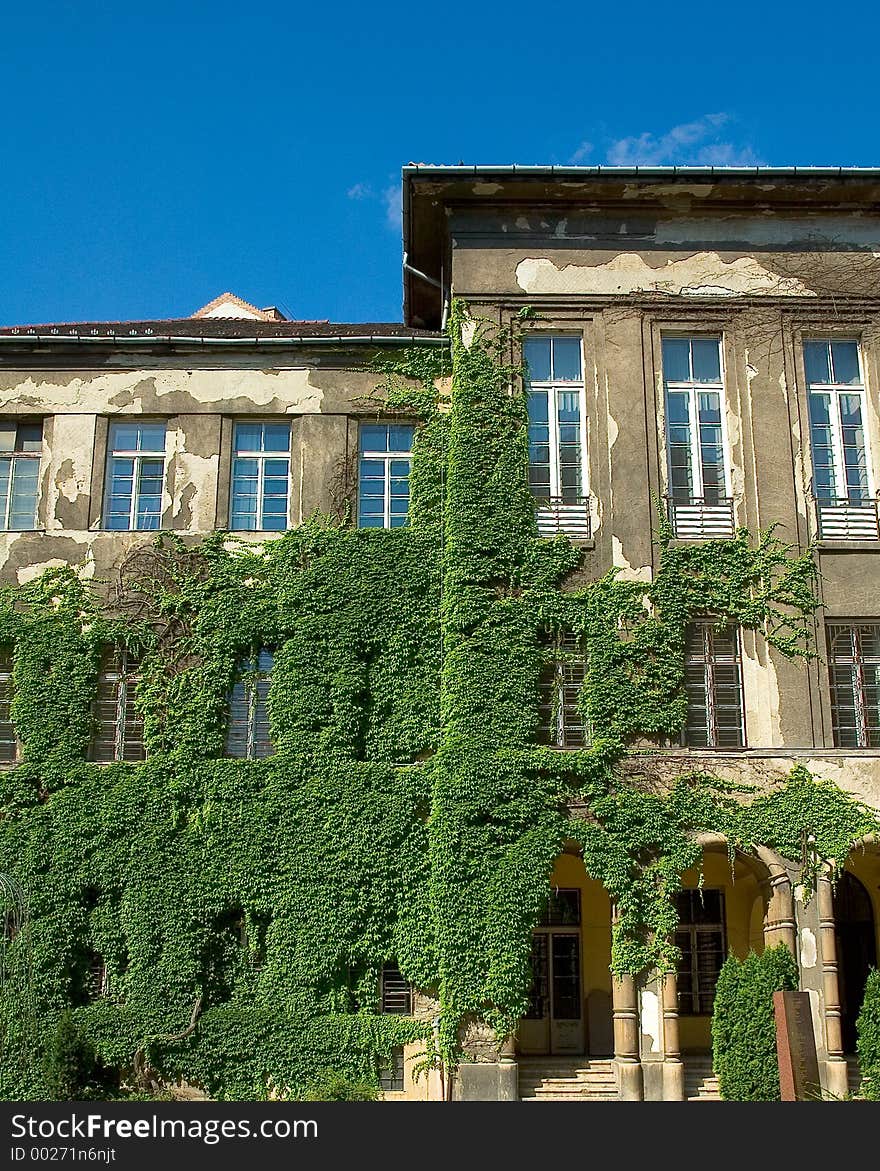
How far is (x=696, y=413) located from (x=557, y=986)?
9.57 m

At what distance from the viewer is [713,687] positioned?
20.2m

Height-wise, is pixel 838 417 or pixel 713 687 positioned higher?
pixel 838 417

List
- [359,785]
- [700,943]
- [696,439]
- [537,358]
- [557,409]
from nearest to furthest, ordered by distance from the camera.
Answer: [359,785], [696,439], [557,409], [537,358], [700,943]

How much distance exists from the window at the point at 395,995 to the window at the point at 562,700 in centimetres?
397

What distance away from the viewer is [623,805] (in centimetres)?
1930

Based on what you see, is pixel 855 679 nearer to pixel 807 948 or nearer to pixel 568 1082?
pixel 807 948

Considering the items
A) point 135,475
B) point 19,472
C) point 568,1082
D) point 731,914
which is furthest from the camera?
point 731,914

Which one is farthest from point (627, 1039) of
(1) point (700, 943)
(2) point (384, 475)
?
(2) point (384, 475)

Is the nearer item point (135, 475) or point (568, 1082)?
point (568, 1082)

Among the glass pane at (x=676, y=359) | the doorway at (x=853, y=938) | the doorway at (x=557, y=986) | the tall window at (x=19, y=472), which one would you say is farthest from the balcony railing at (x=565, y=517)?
the tall window at (x=19, y=472)

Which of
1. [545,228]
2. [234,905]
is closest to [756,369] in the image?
[545,228]

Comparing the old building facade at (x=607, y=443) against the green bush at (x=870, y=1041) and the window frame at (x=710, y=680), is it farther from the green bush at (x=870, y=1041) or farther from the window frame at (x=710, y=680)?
the green bush at (x=870, y=1041)

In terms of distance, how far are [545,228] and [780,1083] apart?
1289 cm

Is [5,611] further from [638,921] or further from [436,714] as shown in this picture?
[638,921]
